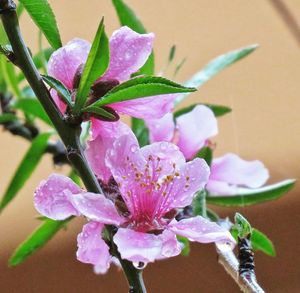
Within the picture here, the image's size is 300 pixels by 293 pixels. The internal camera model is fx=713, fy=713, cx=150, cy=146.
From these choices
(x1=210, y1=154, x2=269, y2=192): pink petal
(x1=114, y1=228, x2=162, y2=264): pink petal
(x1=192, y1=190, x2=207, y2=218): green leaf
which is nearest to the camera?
(x1=114, y1=228, x2=162, y2=264): pink petal

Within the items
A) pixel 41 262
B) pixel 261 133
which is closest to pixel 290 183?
pixel 261 133

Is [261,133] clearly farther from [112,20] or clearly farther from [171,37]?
[112,20]

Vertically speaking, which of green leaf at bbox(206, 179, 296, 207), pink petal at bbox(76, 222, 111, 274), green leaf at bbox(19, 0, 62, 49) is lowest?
green leaf at bbox(206, 179, 296, 207)

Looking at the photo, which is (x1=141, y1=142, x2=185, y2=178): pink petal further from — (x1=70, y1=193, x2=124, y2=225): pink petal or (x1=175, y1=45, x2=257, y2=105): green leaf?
(x1=175, y1=45, x2=257, y2=105): green leaf

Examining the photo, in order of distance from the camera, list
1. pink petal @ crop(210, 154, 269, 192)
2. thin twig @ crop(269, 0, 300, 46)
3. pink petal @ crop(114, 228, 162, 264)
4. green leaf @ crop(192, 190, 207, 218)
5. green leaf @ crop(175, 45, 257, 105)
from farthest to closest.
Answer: thin twig @ crop(269, 0, 300, 46) → green leaf @ crop(175, 45, 257, 105) → pink petal @ crop(210, 154, 269, 192) → green leaf @ crop(192, 190, 207, 218) → pink petal @ crop(114, 228, 162, 264)

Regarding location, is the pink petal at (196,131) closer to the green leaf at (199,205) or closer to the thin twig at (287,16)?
the green leaf at (199,205)

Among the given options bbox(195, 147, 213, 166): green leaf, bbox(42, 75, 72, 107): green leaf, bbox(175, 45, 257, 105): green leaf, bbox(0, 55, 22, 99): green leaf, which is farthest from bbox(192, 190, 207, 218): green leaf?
bbox(0, 55, 22, 99): green leaf

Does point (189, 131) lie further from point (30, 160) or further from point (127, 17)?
point (30, 160)
